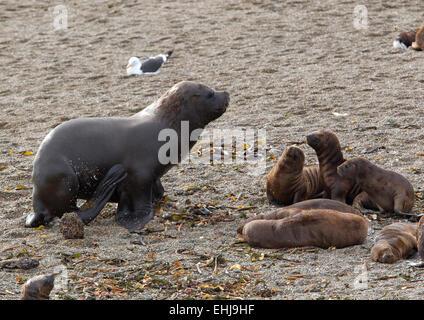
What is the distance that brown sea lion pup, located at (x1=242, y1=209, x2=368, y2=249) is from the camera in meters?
5.13

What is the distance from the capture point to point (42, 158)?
5.82 meters

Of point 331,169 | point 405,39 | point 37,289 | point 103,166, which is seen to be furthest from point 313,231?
point 405,39

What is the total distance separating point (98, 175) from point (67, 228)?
1.97 feet

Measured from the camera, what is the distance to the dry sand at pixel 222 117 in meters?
4.68

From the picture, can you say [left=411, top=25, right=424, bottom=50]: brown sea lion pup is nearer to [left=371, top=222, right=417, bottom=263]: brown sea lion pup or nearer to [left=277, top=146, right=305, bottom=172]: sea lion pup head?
[left=277, top=146, right=305, bottom=172]: sea lion pup head

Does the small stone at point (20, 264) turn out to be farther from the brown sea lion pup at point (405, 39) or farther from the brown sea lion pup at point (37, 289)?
the brown sea lion pup at point (405, 39)

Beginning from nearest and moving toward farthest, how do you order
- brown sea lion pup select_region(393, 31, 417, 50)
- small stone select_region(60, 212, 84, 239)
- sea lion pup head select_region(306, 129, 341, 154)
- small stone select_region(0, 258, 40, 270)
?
small stone select_region(0, 258, 40, 270)
small stone select_region(60, 212, 84, 239)
sea lion pup head select_region(306, 129, 341, 154)
brown sea lion pup select_region(393, 31, 417, 50)

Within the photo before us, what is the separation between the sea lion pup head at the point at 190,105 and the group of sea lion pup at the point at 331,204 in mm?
739

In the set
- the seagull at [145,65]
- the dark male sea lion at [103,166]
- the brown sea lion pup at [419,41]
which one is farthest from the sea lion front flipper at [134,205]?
the brown sea lion pup at [419,41]

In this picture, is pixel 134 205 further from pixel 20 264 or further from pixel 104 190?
pixel 20 264

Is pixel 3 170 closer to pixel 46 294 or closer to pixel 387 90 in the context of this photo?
pixel 46 294

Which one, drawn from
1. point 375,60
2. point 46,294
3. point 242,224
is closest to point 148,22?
point 375,60

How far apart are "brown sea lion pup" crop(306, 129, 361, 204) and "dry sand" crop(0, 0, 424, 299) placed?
0.52m

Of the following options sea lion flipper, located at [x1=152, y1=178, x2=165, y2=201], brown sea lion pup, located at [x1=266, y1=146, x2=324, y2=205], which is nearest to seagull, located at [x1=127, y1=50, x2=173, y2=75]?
sea lion flipper, located at [x1=152, y1=178, x2=165, y2=201]
